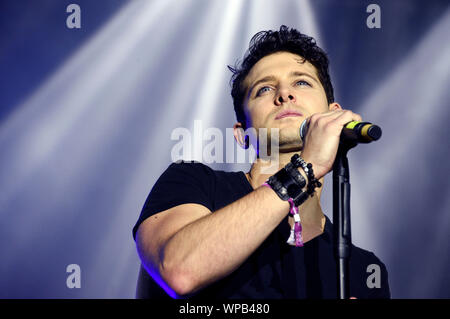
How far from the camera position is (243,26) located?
3.26m

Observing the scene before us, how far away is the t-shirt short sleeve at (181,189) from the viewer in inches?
58.7

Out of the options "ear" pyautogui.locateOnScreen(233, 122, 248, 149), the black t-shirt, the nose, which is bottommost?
the black t-shirt

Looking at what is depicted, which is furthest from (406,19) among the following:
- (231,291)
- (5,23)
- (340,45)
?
(5,23)

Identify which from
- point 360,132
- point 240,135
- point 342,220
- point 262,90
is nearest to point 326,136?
point 360,132

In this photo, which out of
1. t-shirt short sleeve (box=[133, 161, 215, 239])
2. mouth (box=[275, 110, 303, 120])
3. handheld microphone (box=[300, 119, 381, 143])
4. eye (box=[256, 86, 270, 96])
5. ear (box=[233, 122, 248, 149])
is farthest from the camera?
ear (box=[233, 122, 248, 149])

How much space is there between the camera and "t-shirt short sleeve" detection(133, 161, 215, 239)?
58.7 inches

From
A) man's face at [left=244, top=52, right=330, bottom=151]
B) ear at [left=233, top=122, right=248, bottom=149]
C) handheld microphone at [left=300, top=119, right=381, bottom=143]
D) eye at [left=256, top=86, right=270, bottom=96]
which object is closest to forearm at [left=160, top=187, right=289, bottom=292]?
handheld microphone at [left=300, top=119, right=381, bottom=143]

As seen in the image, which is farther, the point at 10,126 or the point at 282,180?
the point at 10,126

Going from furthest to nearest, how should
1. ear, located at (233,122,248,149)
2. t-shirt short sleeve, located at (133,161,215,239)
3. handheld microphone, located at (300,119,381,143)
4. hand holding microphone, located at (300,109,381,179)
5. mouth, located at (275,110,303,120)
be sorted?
ear, located at (233,122,248,149), mouth, located at (275,110,303,120), t-shirt short sleeve, located at (133,161,215,239), hand holding microphone, located at (300,109,381,179), handheld microphone, located at (300,119,381,143)

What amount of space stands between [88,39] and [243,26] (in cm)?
121

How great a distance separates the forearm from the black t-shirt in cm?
27

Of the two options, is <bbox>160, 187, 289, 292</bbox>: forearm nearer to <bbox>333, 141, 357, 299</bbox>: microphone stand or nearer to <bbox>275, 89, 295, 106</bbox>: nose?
<bbox>333, 141, 357, 299</bbox>: microphone stand

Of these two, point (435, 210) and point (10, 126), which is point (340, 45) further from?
point (10, 126)

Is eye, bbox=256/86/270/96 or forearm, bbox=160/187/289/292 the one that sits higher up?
eye, bbox=256/86/270/96
